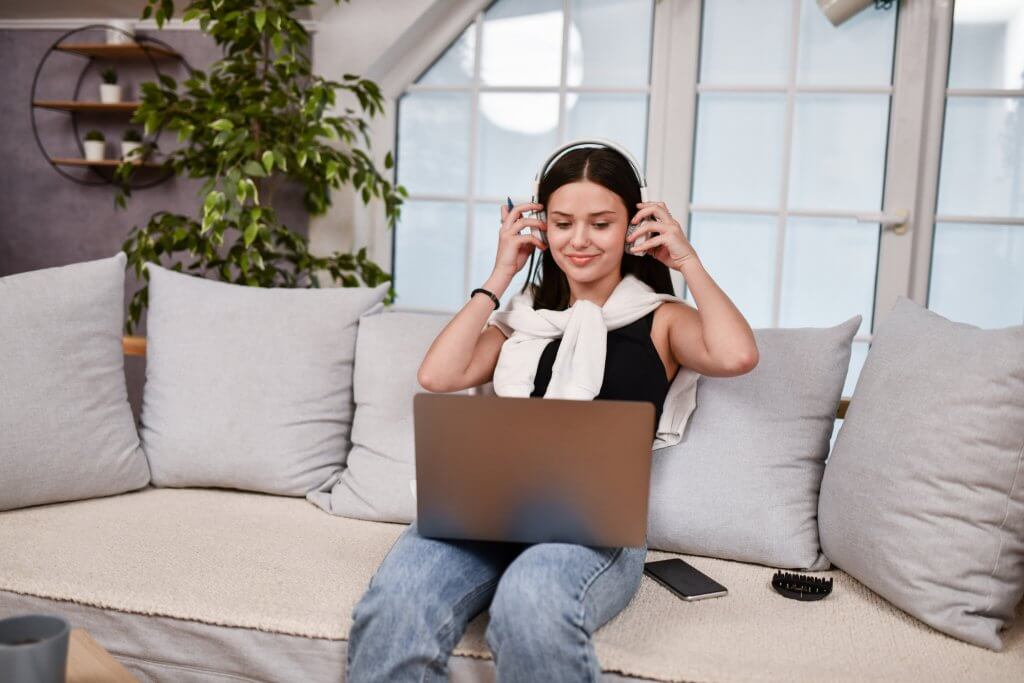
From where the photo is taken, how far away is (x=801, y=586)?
57.2 inches

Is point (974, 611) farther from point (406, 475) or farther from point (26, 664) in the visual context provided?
point (26, 664)

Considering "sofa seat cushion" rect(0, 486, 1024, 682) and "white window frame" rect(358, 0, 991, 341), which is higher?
"white window frame" rect(358, 0, 991, 341)

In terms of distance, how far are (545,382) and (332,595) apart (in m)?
0.51

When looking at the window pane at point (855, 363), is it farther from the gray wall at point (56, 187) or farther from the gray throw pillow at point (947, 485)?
the gray wall at point (56, 187)

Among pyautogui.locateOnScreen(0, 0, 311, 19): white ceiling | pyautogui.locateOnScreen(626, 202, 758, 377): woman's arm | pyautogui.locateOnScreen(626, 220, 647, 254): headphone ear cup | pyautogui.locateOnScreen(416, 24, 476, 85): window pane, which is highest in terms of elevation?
pyautogui.locateOnScreen(0, 0, 311, 19): white ceiling

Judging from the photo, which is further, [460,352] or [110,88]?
[110,88]

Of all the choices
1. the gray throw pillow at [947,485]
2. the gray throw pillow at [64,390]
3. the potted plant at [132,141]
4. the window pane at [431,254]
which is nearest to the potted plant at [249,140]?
the potted plant at [132,141]

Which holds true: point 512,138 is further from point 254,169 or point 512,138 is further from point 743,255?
point 254,169

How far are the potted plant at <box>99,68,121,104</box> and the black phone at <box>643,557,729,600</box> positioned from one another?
2.56m

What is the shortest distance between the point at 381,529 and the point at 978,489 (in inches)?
42.3

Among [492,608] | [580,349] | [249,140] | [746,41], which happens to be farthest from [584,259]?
[746,41]

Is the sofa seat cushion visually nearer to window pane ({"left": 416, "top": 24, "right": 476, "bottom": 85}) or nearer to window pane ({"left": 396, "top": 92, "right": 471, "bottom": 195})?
window pane ({"left": 396, "top": 92, "right": 471, "bottom": 195})

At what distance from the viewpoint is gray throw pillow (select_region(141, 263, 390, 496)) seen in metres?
1.87

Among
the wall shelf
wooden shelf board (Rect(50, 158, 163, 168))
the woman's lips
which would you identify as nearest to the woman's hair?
the woman's lips
